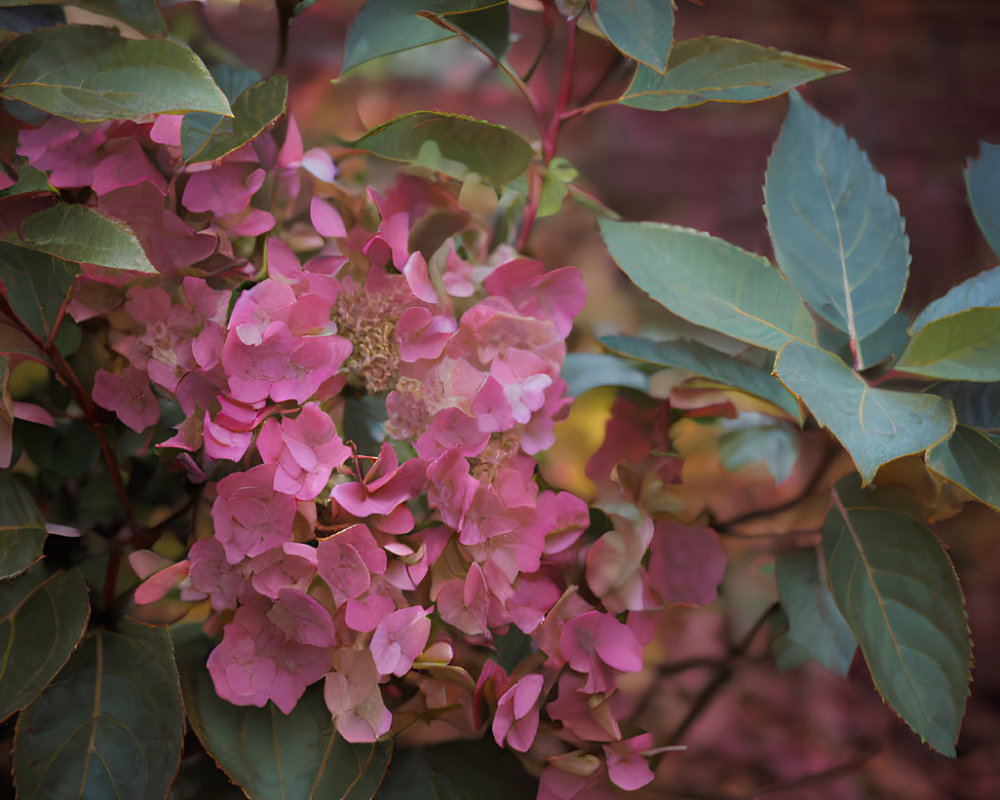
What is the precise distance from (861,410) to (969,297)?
0.35 ft

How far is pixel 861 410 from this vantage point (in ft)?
1.00

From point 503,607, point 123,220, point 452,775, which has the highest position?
point 123,220

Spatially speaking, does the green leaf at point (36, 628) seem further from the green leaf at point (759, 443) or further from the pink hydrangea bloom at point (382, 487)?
the green leaf at point (759, 443)

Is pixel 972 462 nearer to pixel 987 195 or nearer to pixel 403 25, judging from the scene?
pixel 987 195

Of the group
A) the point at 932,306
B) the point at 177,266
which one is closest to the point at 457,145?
the point at 177,266

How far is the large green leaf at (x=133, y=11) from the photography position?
329 mm

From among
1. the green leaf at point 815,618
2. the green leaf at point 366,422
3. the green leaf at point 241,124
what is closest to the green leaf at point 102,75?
the green leaf at point 241,124

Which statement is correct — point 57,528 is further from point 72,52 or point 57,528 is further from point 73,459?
point 72,52

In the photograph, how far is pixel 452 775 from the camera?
14.4 inches

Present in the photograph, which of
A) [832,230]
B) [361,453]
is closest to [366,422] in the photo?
[361,453]

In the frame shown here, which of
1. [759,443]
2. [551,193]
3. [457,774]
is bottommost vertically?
[457,774]

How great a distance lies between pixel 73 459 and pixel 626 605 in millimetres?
265

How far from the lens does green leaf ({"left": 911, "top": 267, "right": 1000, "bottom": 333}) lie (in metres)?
0.35

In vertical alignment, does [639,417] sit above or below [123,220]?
below
